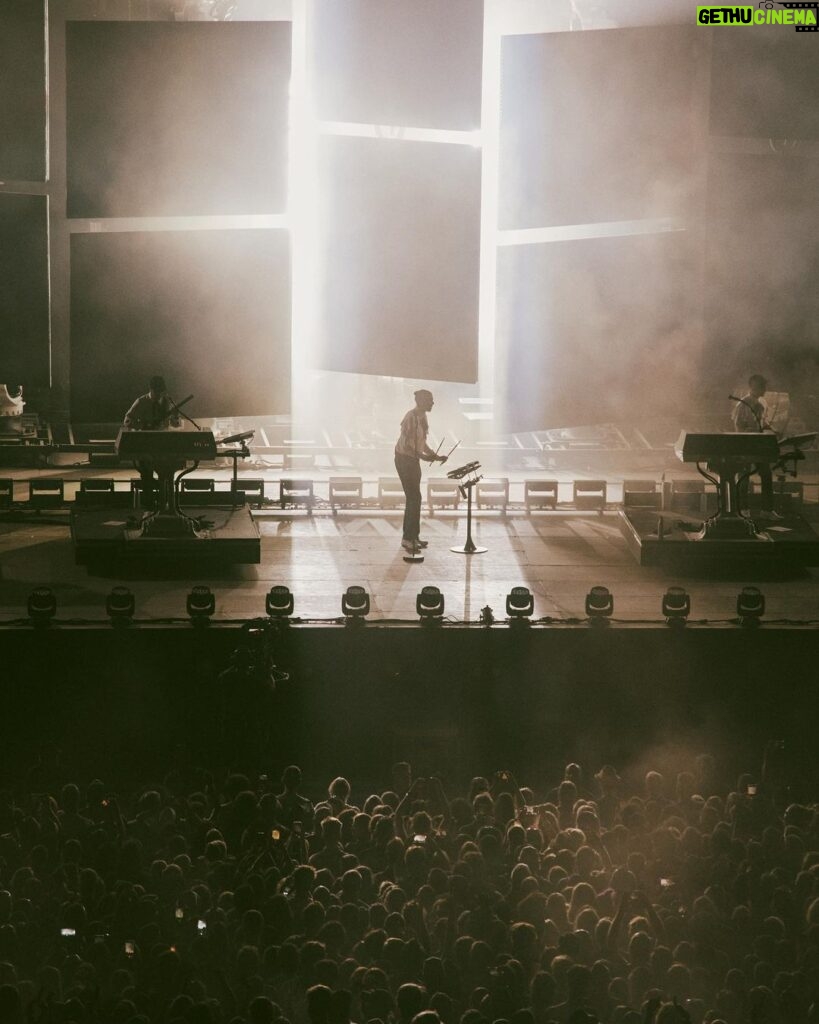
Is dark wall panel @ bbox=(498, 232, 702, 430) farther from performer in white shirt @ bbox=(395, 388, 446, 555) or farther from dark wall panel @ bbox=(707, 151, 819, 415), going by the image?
performer in white shirt @ bbox=(395, 388, 446, 555)

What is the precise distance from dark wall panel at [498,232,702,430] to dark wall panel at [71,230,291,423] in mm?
2458

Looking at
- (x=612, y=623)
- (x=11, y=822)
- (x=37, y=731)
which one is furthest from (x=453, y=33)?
(x=11, y=822)

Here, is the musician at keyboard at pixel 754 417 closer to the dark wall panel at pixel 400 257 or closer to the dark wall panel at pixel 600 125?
the dark wall panel at pixel 600 125

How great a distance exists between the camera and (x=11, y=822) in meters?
5.59

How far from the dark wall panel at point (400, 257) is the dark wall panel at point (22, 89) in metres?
2.95

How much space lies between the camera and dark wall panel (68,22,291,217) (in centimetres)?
1204

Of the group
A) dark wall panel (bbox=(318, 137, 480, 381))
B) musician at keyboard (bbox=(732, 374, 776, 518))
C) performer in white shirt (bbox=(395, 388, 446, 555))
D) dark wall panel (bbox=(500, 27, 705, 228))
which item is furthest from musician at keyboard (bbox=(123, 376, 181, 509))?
musician at keyboard (bbox=(732, 374, 776, 518))

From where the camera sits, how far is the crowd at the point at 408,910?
13.1 ft

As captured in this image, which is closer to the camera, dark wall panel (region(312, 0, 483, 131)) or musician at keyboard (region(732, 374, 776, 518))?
musician at keyboard (region(732, 374, 776, 518))

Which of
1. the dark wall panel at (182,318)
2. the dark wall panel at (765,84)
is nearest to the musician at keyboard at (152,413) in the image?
the dark wall panel at (182,318)

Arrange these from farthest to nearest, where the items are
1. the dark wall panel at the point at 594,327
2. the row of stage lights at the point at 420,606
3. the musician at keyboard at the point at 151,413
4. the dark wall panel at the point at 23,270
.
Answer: the dark wall panel at the point at 23,270 < the dark wall panel at the point at 594,327 < the musician at keyboard at the point at 151,413 < the row of stage lights at the point at 420,606

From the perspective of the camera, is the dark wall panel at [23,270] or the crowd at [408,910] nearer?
the crowd at [408,910]

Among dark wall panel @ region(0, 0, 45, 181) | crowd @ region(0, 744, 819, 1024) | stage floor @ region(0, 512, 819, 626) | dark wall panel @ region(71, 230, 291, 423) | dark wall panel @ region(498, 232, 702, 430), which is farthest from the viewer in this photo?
dark wall panel @ region(71, 230, 291, 423)

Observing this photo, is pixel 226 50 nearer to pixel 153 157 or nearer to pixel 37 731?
pixel 153 157
